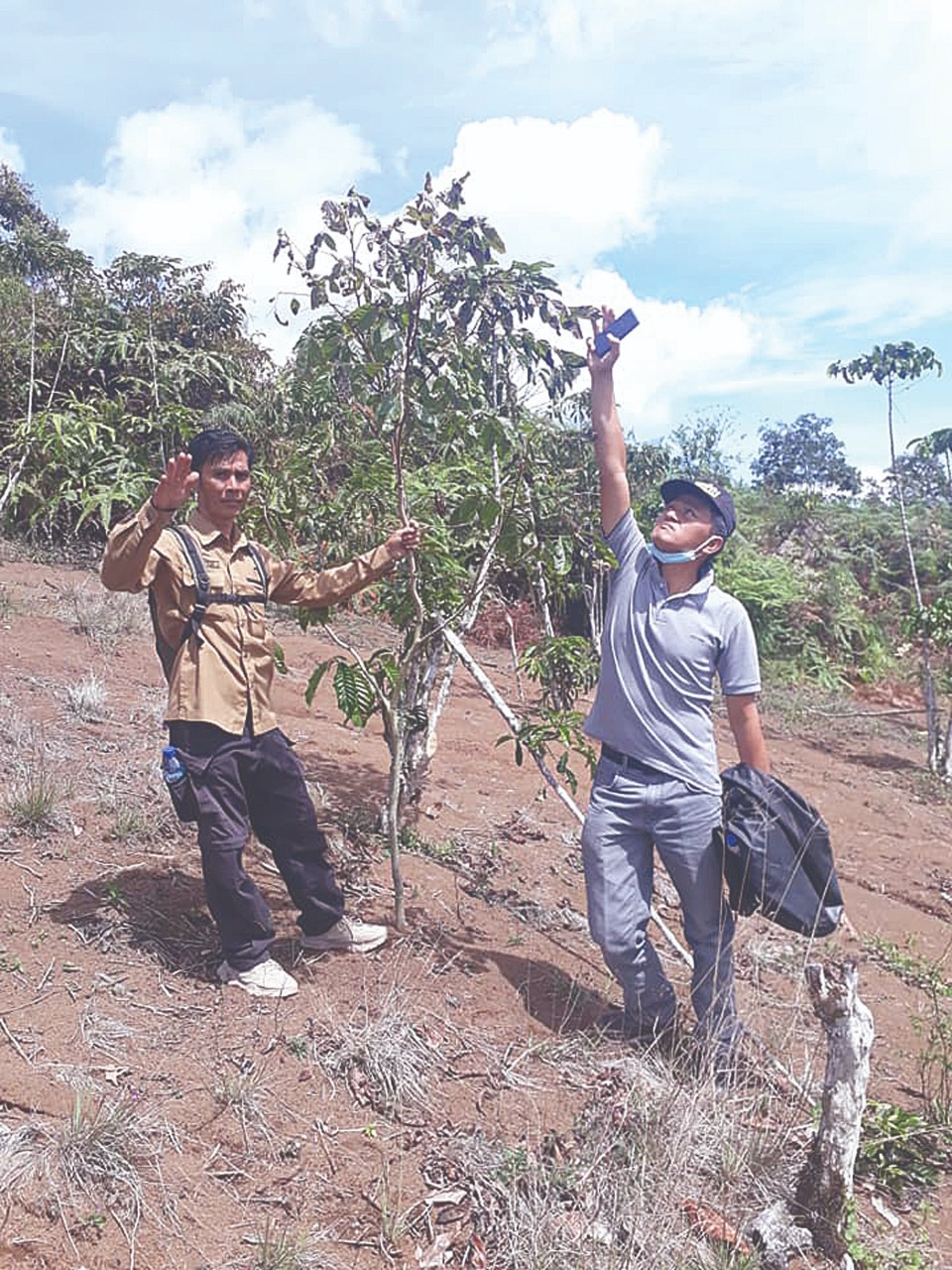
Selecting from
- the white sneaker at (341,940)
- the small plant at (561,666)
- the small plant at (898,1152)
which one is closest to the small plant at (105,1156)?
the white sneaker at (341,940)

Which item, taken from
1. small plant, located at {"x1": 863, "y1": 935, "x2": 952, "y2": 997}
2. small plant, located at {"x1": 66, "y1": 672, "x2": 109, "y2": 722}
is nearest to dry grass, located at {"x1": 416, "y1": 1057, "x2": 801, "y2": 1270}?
small plant, located at {"x1": 863, "y1": 935, "x2": 952, "y2": 997}

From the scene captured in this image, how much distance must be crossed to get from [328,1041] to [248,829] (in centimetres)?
63

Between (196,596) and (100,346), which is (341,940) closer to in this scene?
(196,596)

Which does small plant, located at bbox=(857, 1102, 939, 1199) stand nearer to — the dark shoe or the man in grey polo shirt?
the man in grey polo shirt

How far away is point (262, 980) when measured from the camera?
306 cm

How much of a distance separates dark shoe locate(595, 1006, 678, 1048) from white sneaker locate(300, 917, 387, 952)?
766 mm

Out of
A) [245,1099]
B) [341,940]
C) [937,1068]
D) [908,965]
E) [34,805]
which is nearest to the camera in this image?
[245,1099]

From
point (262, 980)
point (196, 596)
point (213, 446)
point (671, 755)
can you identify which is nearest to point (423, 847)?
point (262, 980)

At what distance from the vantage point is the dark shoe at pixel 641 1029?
10.3 ft

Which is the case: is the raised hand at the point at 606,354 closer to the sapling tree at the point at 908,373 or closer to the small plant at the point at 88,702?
the small plant at the point at 88,702

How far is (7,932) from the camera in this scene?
3.19 metres

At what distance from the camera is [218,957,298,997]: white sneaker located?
10.0ft

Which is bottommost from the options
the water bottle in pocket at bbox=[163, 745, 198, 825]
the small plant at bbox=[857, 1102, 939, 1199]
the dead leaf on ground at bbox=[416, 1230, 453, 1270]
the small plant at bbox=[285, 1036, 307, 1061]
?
the small plant at bbox=[857, 1102, 939, 1199]

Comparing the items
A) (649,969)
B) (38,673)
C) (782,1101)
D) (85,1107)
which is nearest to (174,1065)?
(85,1107)
